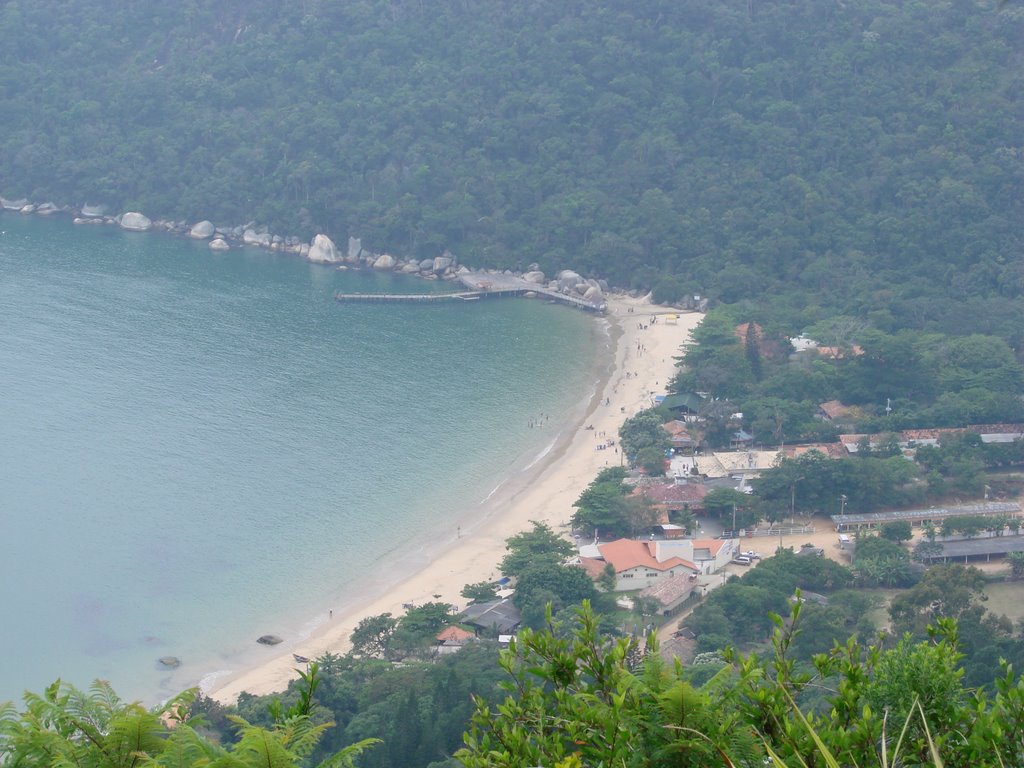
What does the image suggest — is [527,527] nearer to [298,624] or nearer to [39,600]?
[298,624]

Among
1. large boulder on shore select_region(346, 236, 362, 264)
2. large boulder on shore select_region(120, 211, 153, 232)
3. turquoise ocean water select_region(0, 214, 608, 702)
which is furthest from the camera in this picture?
large boulder on shore select_region(120, 211, 153, 232)

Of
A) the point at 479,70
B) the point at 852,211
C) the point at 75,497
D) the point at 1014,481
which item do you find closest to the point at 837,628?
the point at 1014,481

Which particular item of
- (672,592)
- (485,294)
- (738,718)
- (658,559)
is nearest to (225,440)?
(658,559)

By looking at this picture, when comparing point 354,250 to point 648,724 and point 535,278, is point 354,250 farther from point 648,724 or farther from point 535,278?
point 648,724

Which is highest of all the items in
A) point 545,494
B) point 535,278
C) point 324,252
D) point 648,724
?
point 324,252

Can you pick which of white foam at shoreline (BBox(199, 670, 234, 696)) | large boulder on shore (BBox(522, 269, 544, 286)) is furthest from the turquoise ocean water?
large boulder on shore (BBox(522, 269, 544, 286))

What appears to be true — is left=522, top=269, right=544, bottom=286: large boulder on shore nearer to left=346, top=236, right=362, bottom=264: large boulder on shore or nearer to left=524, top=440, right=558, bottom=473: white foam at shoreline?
→ left=346, top=236, right=362, bottom=264: large boulder on shore

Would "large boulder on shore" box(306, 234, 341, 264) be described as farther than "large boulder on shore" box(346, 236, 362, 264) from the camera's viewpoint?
No
